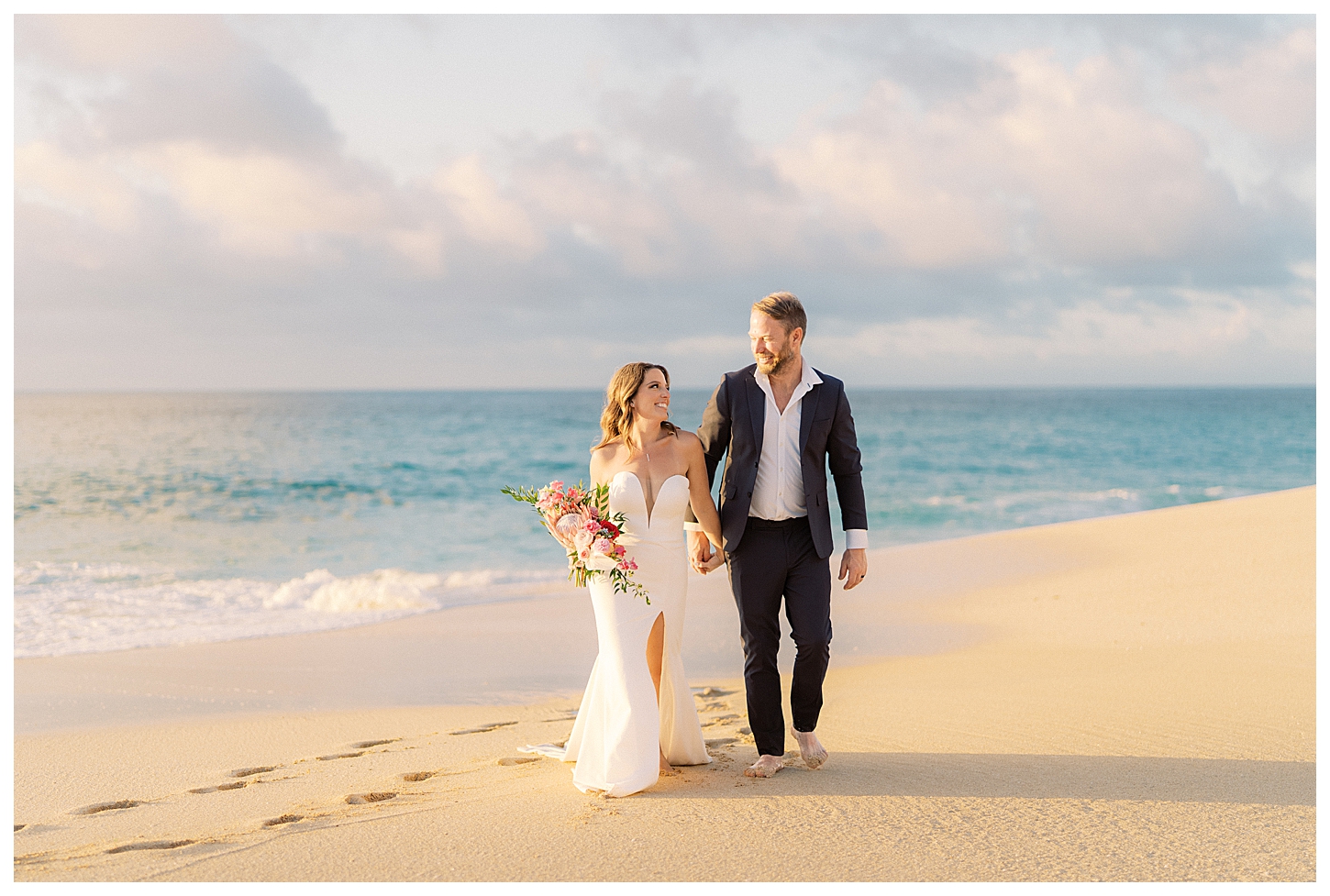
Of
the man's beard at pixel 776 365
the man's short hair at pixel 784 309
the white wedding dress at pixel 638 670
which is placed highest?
the man's short hair at pixel 784 309

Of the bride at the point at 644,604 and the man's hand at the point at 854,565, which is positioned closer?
the bride at the point at 644,604

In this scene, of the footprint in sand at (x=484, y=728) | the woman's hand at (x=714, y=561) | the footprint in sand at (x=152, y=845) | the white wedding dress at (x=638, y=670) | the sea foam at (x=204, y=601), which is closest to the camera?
the footprint in sand at (x=152, y=845)

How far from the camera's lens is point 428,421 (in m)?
58.7

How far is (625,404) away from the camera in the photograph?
432cm

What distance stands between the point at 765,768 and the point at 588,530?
133 cm

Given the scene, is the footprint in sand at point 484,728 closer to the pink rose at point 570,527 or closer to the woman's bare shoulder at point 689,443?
the pink rose at point 570,527

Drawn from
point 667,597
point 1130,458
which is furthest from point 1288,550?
point 1130,458

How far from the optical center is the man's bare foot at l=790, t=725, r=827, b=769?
4.41 metres

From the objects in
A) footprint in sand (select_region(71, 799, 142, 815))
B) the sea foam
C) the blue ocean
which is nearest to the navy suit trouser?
footprint in sand (select_region(71, 799, 142, 815))

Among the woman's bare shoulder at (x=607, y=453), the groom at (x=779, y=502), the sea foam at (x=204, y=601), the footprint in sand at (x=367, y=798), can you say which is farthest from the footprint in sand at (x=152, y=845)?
the sea foam at (x=204, y=601)

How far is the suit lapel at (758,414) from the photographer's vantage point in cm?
432

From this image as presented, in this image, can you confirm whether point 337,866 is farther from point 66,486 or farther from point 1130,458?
point 1130,458

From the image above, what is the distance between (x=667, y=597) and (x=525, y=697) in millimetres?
2537

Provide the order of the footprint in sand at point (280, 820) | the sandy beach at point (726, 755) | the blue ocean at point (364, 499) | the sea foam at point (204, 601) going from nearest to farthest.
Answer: the sandy beach at point (726, 755) < the footprint in sand at point (280, 820) < the sea foam at point (204, 601) < the blue ocean at point (364, 499)
